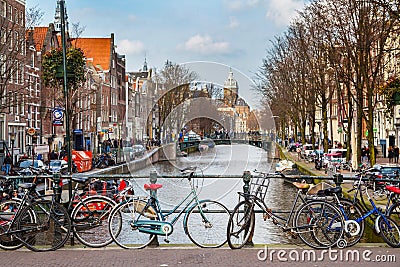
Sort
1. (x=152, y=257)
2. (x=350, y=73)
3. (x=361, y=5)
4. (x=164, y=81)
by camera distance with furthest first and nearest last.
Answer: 1. (x=164, y=81)
2. (x=350, y=73)
3. (x=361, y=5)
4. (x=152, y=257)

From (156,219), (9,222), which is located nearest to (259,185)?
(156,219)

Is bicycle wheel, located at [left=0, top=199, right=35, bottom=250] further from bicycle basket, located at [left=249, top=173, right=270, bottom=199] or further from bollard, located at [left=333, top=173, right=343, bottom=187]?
bollard, located at [left=333, top=173, right=343, bottom=187]

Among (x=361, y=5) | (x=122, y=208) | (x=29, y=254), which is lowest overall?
(x=29, y=254)

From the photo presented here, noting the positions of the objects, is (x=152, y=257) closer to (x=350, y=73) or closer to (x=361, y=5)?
(x=361, y=5)

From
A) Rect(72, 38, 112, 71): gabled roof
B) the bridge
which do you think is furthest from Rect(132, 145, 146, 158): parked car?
Rect(72, 38, 112, 71): gabled roof

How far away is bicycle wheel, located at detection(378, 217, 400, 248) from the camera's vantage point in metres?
9.84

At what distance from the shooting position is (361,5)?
25781mm

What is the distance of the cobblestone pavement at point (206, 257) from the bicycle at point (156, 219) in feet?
0.85

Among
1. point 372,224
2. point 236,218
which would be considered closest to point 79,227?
point 236,218

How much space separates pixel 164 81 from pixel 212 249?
35.7m

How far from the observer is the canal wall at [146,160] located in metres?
40.4

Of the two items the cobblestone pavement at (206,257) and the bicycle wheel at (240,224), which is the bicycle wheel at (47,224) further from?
the bicycle wheel at (240,224)

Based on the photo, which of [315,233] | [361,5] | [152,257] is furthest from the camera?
[361,5]

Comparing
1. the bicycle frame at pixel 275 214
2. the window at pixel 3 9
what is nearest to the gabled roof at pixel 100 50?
Answer: the window at pixel 3 9
